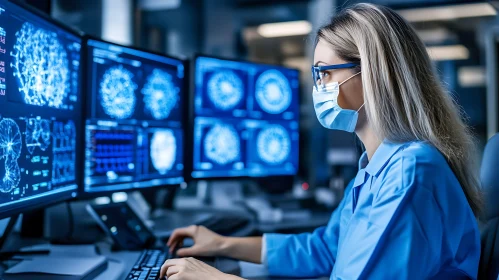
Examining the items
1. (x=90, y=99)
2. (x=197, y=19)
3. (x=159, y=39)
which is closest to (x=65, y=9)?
(x=90, y=99)

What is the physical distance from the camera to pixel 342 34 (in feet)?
3.50

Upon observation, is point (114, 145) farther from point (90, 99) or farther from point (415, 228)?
point (415, 228)

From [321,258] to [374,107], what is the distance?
0.49 meters

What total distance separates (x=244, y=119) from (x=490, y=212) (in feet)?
3.38

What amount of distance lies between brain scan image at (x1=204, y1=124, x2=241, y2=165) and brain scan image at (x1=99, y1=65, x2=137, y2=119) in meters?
0.39

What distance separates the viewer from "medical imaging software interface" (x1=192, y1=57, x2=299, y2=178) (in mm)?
1836

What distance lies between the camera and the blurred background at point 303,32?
7.89 feet

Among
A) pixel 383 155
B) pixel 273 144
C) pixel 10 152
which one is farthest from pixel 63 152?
pixel 273 144

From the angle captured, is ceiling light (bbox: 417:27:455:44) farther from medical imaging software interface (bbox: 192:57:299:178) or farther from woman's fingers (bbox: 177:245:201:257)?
woman's fingers (bbox: 177:245:201:257)

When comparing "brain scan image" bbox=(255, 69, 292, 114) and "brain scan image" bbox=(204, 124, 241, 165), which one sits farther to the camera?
"brain scan image" bbox=(255, 69, 292, 114)

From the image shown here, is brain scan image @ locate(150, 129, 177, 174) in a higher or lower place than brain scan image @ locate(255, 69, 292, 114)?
lower

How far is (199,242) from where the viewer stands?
1302 mm

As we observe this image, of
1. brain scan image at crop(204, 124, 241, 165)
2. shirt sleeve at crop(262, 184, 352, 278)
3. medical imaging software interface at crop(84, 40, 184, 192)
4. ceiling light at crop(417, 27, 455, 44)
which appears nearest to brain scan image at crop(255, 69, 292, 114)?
brain scan image at crop(204, 124, 241, 165)

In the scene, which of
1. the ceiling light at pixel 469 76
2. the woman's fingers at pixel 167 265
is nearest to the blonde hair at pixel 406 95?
the woman's fingers at pixel 167 265
